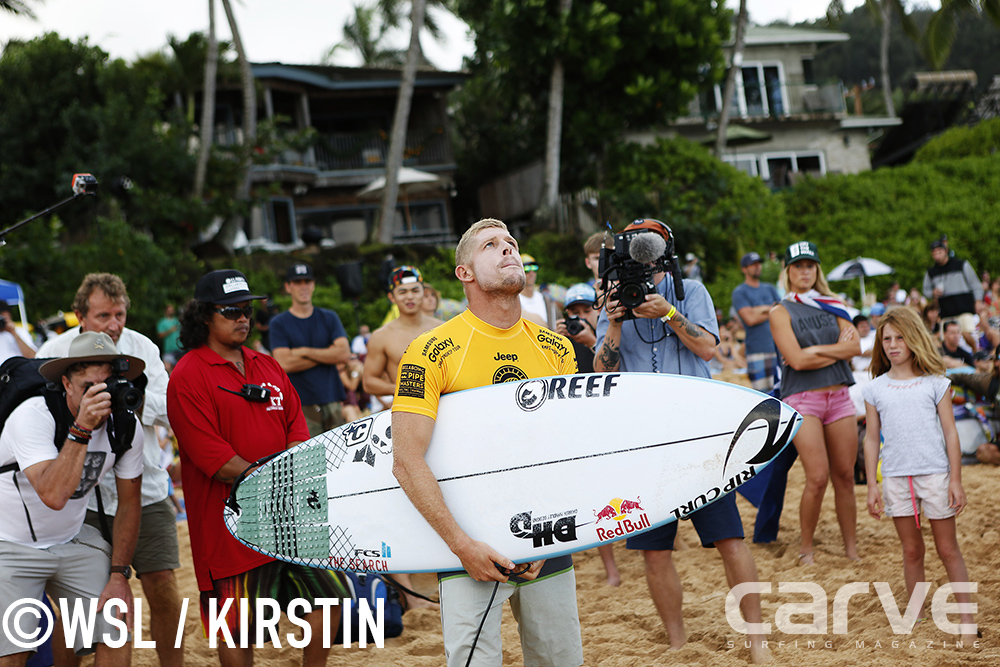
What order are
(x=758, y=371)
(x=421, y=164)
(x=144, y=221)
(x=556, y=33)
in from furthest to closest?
(x=421, y=164) → (x=556, y=33) → (x=144, y=221) → (x=758, y=371)

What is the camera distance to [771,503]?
5.00 metres

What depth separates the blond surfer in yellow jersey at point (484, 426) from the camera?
2.50m

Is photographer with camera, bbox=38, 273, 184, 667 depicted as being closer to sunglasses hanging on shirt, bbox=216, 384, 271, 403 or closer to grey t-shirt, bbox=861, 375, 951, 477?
sunglasses hanging on shirt, bbox=216, 384, 271, 403

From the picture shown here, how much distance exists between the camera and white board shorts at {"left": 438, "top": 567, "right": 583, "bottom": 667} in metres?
2.54

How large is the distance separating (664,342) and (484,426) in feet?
4.50

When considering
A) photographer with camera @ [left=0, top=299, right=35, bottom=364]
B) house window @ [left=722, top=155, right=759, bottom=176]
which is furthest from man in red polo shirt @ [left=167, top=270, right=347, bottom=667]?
house window @ [left=722, top=155, right=759, bottom=176]

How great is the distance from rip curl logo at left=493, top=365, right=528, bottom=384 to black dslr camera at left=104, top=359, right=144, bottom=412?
1.44m

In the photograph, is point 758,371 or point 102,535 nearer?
point 102,535

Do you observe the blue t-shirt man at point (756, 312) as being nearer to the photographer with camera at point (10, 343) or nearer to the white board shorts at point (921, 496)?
the white board shorts at point (921, 496)

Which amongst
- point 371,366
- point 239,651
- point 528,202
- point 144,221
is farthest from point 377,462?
point 528,202

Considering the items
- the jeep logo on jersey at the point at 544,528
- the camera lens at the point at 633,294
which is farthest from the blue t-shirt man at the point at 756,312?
the jeep logo on jersey at the point at 544,528

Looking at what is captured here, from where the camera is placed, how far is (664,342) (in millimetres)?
3713

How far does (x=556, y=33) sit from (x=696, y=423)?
16.5 meters

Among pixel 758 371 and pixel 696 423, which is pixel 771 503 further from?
pixel 758 371
